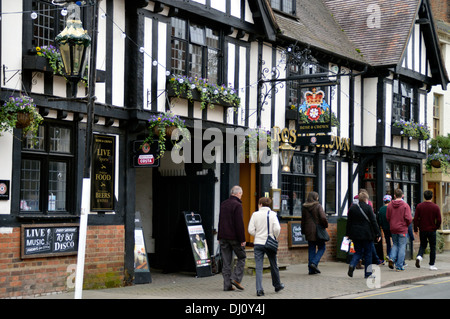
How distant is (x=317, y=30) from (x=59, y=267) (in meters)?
12.0

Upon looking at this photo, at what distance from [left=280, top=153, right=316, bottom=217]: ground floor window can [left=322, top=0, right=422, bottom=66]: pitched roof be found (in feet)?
13.9

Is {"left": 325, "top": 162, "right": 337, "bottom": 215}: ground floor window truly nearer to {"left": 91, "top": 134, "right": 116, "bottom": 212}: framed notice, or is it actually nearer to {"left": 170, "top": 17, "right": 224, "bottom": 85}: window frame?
{"left": 170, "top": 17, "right": 224, "bottom": 85}: window frame


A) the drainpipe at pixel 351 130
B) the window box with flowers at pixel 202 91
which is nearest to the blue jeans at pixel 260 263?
the window box with flowers at pixel 202 91

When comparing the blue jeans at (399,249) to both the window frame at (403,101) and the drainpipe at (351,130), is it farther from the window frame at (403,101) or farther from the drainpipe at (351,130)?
the window frame at (403,101)

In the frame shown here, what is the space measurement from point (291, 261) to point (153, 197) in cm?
414

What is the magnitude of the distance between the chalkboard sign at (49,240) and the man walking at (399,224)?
7.74 meters

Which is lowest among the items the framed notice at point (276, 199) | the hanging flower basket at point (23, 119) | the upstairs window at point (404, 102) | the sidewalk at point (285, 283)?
the sidewalk at point (285, 283)

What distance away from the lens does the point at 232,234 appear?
1276cm

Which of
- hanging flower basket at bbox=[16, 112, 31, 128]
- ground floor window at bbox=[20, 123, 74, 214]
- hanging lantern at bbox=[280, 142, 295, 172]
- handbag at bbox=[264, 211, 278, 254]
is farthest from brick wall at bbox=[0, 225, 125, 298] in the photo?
hanging lantern at bbox=[280, 142, 295, 172]

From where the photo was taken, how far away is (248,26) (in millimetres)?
16750

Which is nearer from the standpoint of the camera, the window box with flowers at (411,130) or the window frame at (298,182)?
the window frame at (298,182)

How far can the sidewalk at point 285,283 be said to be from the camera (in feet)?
40.4

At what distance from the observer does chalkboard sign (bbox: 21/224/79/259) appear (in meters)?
11.7
